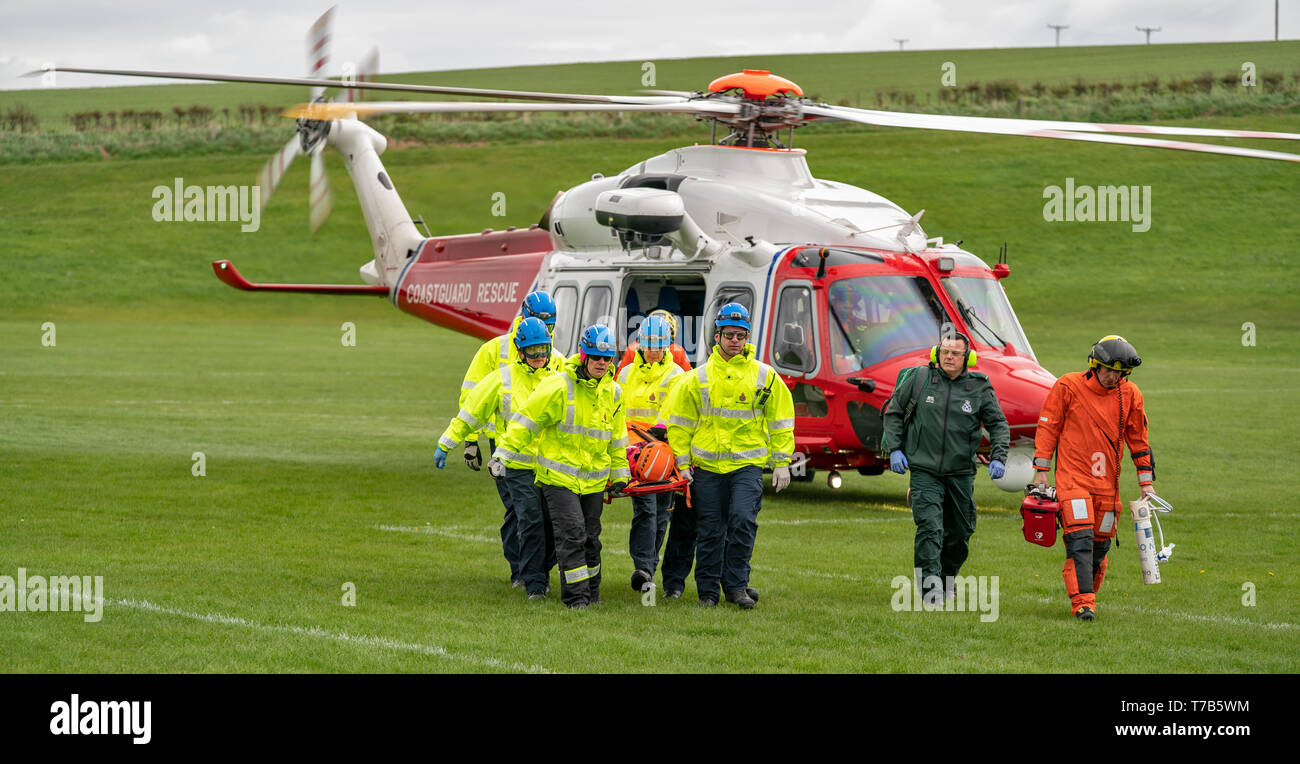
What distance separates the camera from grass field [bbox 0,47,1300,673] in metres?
8.51

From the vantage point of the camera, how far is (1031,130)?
1191cm

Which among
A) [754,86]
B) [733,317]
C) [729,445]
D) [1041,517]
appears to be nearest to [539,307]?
[733,317]

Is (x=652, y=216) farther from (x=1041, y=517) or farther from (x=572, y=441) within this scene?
(x=1041, y=517)

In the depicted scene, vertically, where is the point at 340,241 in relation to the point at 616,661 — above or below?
above

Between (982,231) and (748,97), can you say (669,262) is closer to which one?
(748,97)

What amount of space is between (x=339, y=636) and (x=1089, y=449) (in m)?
4.67

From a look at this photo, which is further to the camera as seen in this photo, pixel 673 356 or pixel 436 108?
pixel 673 356

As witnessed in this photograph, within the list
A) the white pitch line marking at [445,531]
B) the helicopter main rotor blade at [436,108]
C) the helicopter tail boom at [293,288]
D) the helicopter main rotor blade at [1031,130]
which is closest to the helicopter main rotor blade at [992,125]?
the helicopter main rotor blade at [1031,130]

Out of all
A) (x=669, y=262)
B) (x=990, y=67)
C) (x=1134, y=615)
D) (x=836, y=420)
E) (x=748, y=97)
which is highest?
(x=990, y=67)

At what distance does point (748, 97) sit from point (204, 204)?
47234mm

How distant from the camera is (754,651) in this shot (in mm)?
8484

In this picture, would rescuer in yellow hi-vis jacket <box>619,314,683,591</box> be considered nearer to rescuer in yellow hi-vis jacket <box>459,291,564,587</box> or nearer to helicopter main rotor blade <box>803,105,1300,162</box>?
rescuer in yellow hi-vis jacket <box>459,291,564,587</box>

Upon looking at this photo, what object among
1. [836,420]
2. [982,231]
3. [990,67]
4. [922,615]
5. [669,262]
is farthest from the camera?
[990,67]
